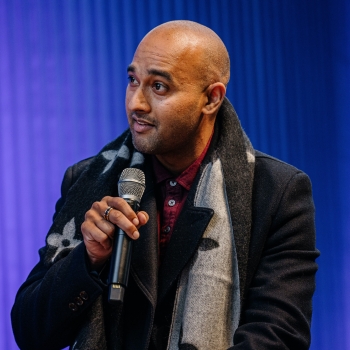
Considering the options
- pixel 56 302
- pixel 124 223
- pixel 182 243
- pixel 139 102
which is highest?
pixel 139 102

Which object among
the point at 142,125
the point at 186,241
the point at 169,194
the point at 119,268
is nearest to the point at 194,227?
the point at 186,241

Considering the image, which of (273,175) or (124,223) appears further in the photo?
(273,175)

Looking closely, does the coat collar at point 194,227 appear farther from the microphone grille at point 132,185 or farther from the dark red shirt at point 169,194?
the microphone grille at point 132,185

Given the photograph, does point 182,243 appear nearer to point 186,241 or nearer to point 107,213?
point 186,241

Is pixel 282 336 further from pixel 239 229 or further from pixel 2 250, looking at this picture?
pixel 2 250

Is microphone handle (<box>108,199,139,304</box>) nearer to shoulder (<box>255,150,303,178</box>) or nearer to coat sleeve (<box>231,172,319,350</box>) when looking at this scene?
coat sleeve (<box>231,172,319,350</box>)

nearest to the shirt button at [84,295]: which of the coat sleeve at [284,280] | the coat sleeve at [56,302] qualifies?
the coat sleeve at [56,302]

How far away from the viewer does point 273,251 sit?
1.85 meters

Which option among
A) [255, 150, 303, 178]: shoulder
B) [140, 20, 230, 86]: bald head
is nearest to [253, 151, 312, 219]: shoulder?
[255, 150, 303, 178]: shoulder

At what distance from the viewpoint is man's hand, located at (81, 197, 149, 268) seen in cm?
157

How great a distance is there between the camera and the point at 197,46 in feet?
6.44

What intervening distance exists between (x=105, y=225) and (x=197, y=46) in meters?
0.57

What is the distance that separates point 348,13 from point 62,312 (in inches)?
77.5

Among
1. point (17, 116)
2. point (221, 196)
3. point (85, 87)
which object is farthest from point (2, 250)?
point (221, 196)
